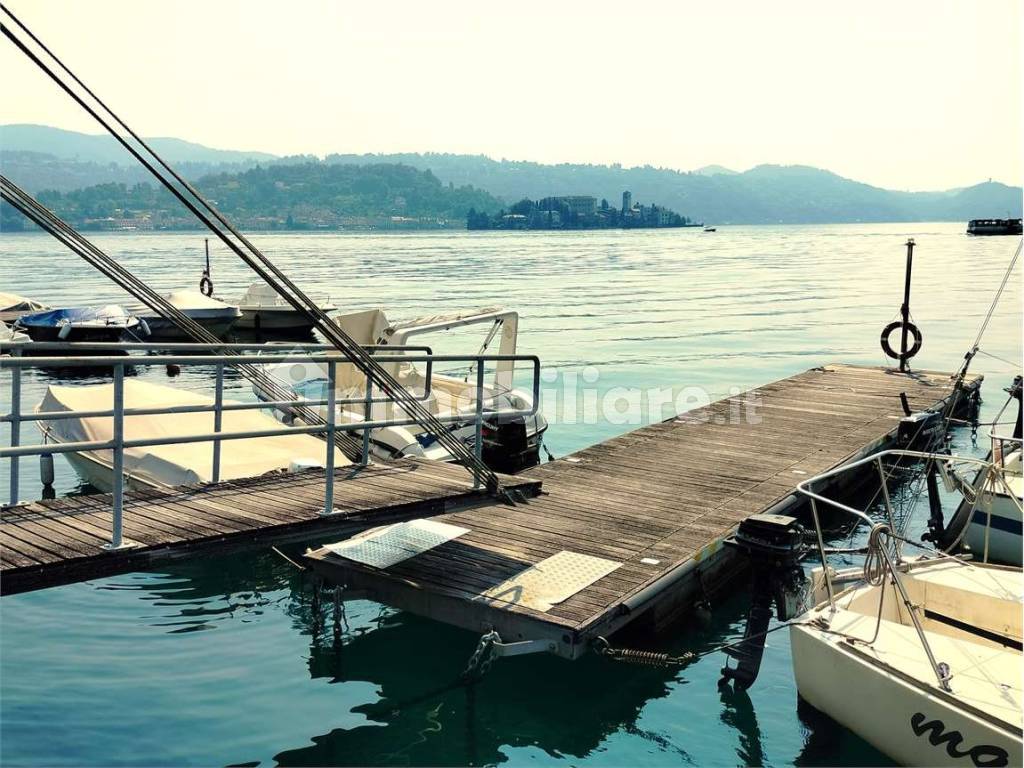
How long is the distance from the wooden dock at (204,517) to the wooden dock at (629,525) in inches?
42.4

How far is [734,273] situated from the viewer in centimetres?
8394

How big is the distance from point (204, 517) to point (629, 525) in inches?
236

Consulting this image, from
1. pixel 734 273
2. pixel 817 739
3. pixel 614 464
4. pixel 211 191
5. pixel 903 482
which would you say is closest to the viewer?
pixel 817 739

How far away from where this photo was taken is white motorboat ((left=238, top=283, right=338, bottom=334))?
39.1 meters

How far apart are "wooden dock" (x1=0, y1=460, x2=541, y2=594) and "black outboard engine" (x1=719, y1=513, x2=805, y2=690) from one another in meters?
2.49

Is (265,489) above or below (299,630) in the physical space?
above

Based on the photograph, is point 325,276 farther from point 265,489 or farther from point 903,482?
point 265,489

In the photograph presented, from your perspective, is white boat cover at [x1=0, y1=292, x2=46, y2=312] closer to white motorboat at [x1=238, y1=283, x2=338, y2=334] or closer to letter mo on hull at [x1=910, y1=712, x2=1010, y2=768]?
white motorboat at [x1=238, y1=283, x2=338, y2=334]

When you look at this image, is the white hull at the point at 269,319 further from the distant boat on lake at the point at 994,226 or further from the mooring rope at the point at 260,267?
the distant boat on lake at the point at 994,226

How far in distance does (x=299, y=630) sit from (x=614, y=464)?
20.8 feet

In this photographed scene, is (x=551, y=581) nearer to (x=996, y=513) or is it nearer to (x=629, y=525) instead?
(x=629, y=525)

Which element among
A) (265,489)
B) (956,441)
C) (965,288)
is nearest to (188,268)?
(965,288)

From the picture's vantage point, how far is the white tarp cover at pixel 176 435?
14.3 m

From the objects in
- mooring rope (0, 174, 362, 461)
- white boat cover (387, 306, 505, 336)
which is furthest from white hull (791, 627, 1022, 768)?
white boat cover (387, 306, 505, 336)
